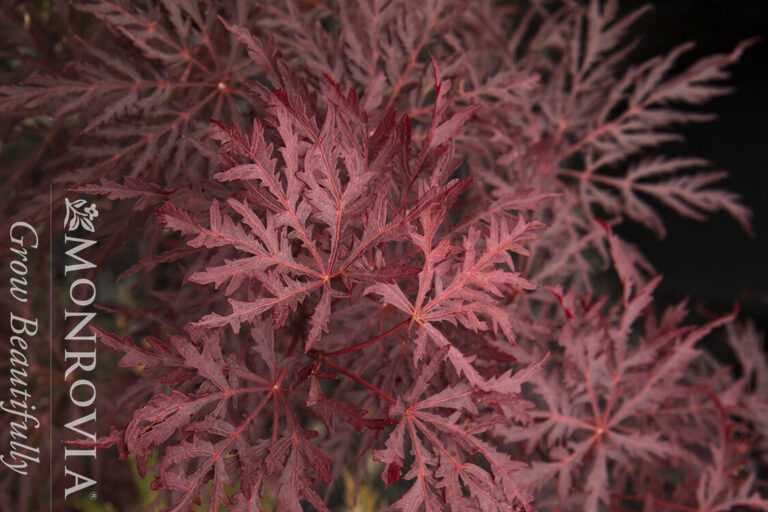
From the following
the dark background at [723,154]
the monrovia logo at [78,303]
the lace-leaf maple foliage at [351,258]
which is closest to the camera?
the lace-leaf maple foliage at [351,258]

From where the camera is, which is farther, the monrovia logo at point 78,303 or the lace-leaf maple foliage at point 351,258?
the monrovia logo at point 78,303

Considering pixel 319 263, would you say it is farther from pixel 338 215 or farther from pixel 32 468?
pixel 32 468

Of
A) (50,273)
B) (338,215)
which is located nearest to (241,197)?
(338,215)

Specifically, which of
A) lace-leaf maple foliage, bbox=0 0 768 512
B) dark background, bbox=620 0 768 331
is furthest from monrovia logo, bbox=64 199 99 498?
dark background, bbox=620 0 768 331

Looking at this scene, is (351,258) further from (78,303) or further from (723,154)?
(723,154)

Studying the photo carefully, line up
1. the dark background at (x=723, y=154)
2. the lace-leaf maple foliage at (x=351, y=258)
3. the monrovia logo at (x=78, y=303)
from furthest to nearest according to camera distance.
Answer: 1. the dark background at (x=723, y=154)
2. the monrovia logo at (x=78, y=303)
3. the lace-leaf maple foliage at (x=351, y=258)

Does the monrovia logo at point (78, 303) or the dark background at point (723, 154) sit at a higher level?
the monrovia logo at point (78, 303)

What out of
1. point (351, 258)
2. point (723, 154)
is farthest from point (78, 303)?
point (723, 154)

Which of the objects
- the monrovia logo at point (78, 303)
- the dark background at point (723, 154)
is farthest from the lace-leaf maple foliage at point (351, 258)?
the dark background at point (723, 154)

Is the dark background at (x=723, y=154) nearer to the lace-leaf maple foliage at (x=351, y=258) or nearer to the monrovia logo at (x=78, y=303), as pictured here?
the lace-leaf maple foliage at (x=351, y=258)
